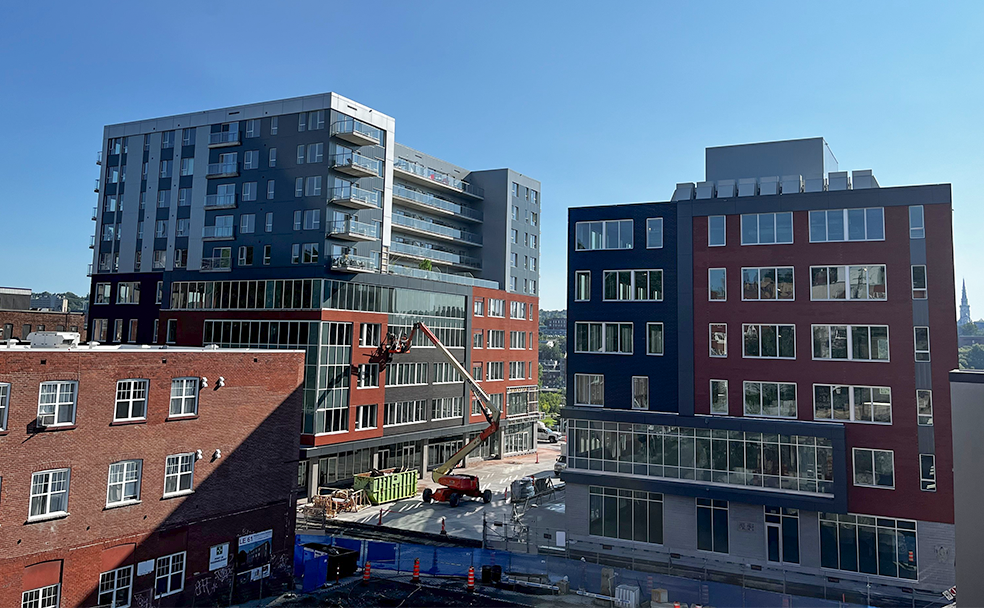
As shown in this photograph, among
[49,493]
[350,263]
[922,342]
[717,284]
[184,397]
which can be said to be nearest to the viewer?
[49,493]

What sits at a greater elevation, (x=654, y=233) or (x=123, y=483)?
(x=654, y=233)

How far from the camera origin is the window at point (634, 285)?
39.0m

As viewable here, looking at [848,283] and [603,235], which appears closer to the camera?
[848,283]

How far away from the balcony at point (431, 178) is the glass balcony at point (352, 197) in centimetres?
1063

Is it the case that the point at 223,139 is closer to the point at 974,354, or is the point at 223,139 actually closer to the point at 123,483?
the point at 123,483

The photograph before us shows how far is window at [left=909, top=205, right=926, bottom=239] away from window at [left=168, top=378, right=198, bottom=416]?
1450 inches

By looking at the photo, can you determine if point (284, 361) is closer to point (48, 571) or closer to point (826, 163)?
point (48, 571)

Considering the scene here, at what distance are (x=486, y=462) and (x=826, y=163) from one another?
137ft

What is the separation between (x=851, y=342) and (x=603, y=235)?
1518 cm

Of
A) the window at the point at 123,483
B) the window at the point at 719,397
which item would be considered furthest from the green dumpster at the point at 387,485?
the window at the point at 719,397

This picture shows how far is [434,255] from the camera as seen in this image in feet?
222

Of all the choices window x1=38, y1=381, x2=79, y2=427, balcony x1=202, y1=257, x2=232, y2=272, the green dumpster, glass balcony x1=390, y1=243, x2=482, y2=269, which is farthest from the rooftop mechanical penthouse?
balcony x1=202, y1=257, x2=232, y2=272

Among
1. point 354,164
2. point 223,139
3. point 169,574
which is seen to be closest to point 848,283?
point 354,164

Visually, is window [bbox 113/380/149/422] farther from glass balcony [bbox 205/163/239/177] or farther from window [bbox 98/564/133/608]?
glass balcony [bbox 205/163/239/177]
